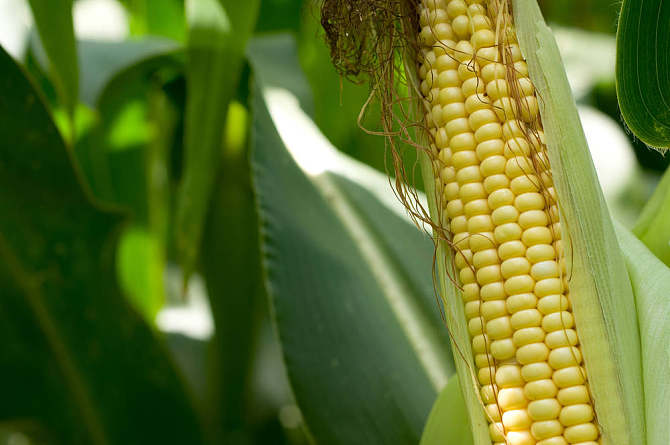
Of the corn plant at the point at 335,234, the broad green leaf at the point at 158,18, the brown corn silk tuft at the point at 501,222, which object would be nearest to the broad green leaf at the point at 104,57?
the corn plant at the point at 335,234

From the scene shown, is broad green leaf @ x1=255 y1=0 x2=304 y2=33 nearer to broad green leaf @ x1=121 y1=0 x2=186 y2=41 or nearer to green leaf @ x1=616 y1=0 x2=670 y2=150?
broad green leaf @ x1=121 y1=0 x2=186 y2=41

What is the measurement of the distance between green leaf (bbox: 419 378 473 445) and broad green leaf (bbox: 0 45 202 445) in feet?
1.22

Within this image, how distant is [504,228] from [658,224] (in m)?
0.13

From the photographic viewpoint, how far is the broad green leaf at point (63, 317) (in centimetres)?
57

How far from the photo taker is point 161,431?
68 cm

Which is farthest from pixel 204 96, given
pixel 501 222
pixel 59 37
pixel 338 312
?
pixel 501 222

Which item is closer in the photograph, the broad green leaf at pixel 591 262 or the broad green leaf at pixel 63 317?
the broad green leaf at pixel 591 262

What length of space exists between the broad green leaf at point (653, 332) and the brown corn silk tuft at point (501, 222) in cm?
3

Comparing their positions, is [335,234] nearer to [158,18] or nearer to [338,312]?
[338,312]

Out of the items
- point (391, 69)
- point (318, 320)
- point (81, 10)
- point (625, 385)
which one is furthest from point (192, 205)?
point (81, 10)

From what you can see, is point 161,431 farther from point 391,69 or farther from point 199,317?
point 391,69

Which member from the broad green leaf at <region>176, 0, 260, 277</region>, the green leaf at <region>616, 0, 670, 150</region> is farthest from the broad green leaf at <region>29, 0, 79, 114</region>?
the green leaf at <region>616, 0, 670, 150</region>

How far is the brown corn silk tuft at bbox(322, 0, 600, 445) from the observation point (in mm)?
314

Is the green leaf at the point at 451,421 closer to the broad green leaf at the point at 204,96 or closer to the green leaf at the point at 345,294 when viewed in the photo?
the green leaf at the point at 345,294
